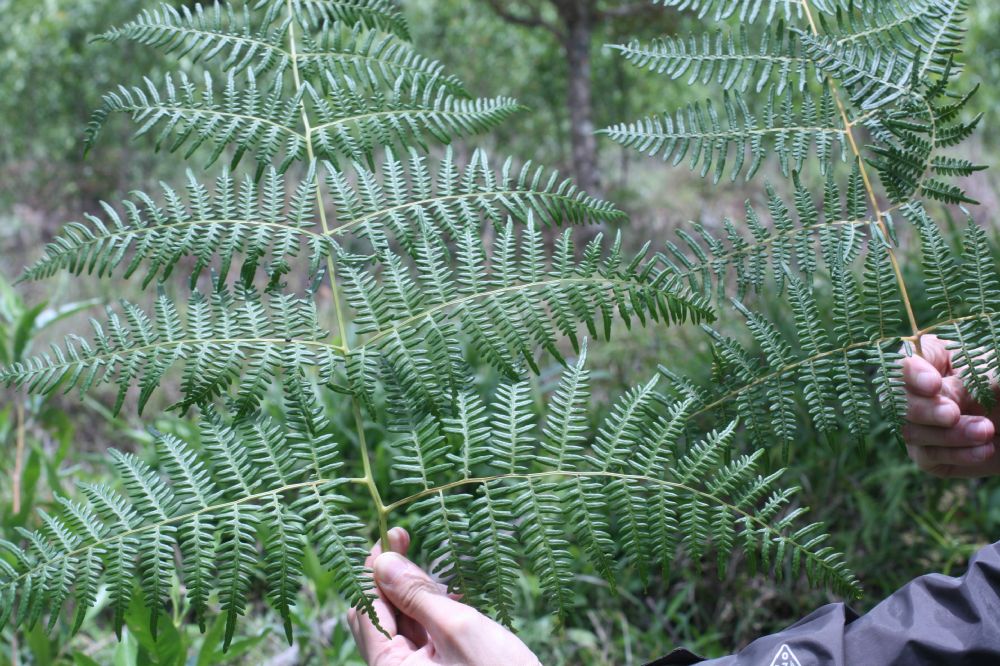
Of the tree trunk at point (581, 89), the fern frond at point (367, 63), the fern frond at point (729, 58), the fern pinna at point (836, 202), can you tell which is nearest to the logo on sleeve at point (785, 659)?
the fern pinna at point (836, 202)

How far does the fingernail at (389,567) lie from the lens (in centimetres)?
103

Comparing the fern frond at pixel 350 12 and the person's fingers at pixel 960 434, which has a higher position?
the fern frond at pixel 350 12

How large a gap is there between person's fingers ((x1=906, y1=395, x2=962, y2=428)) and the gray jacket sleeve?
210 mm

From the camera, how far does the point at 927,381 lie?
120 centimetres

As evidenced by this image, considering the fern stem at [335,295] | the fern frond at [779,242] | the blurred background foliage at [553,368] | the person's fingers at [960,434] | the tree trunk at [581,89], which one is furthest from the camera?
the tree trunk at [581,89]

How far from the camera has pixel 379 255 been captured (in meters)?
1.08

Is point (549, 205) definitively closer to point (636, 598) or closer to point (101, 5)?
point (636, 598)

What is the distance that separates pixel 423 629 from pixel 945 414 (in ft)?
2.75

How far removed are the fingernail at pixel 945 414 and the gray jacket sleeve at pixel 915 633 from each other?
0.68ft

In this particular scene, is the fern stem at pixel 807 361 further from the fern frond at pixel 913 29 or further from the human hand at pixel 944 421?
the fern frond at pixel 913 29

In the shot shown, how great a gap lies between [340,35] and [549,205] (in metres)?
0.48

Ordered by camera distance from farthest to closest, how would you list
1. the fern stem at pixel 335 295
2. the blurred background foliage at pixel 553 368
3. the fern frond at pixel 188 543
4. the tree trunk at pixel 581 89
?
the tree trunk at pixel 581 89
the blurred background foliage at pixel 553 368
the fern stem at pixel 335 295
the fern frond at pixel 188 543

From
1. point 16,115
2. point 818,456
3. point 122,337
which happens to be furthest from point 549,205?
point 16,115

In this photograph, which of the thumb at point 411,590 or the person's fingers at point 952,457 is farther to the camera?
the person's fingers at point 952,457
